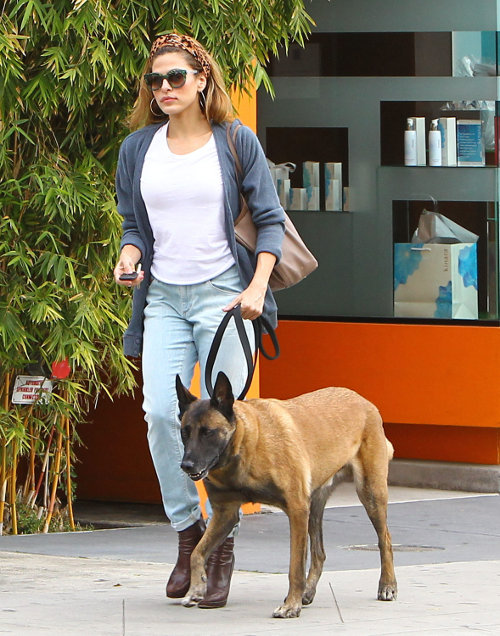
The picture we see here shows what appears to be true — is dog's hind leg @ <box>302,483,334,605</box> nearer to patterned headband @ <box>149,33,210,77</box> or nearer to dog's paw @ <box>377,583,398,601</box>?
dog's paw @ <box>377,583,398,601</box>

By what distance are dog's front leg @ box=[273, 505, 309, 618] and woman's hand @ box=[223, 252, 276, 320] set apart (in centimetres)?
74

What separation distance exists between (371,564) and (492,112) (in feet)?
13.2

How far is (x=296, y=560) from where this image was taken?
16.5 ft

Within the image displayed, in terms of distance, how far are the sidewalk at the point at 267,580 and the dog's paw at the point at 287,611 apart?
41 millimetres

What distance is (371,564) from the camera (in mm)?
6570

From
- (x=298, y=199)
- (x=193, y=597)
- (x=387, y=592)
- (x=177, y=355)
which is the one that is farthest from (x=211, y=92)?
(x=298, y=199)

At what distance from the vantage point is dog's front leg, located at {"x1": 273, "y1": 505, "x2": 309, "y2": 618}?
5023mm

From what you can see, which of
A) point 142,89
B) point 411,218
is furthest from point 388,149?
point 142,89

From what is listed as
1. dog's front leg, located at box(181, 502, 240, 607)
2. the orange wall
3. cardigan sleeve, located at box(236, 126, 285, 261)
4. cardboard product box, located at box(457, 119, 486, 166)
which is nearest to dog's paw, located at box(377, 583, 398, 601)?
dog's front leg, located at box(181, 502, 240, 607)

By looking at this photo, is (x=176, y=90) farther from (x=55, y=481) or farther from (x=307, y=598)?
(x=55, y=481)

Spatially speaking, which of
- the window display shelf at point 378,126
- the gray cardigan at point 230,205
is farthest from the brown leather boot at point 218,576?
the window display shelf at point 378,126

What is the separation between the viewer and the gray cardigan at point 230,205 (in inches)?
208

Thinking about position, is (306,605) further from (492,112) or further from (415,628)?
(492,112)

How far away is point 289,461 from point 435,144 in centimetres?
510
